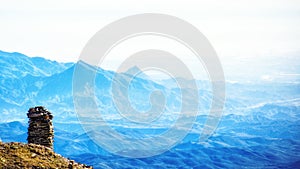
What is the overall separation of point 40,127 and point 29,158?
706cm

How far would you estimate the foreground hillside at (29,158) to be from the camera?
36750mm

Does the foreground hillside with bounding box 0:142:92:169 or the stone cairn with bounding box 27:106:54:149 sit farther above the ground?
the stone cairn with bounding box 27:106:54:149

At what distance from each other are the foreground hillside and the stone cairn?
3.70 m

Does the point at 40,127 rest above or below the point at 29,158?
above

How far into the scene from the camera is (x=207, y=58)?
11550 centimetres

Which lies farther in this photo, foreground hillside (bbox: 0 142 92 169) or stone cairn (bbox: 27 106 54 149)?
stone cairn (bbox: 27 106 54 149)

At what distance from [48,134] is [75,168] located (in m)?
6.71

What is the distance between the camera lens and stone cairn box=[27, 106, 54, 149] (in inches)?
1745

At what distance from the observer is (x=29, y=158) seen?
38.0 meters

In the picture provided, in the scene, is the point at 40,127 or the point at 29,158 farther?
the point at 40,127

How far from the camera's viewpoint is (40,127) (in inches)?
1764

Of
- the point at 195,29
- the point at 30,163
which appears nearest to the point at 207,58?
the point at 195,29

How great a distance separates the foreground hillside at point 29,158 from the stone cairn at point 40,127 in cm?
370

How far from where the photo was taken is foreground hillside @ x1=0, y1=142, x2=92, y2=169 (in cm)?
3675
